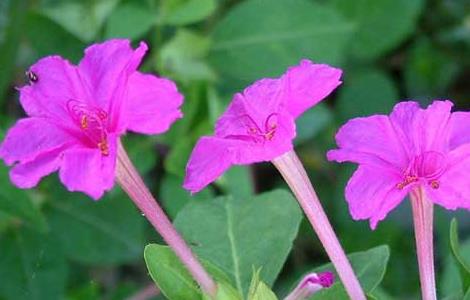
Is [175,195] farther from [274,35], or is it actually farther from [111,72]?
[111,72]

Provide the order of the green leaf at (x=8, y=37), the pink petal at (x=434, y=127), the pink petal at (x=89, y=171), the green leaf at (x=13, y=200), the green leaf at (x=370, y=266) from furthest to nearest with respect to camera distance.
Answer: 1. the green leaf at (x=8, y=37)
2. the green leaf at (x=13, y=200)
3. the green leaf at (x=370, y=266)
4. the pink petal at (x=434, y=127)
5. the pink petal at (x=89, y=171)

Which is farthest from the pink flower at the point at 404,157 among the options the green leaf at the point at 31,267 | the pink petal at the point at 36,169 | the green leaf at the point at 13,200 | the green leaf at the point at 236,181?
the green leaf at the point at 31,267

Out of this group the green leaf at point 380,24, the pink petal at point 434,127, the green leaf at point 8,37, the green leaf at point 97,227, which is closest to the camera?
the pink petal at point 434,127

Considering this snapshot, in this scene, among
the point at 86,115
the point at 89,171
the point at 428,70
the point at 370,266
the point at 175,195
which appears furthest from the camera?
the point at 428,70

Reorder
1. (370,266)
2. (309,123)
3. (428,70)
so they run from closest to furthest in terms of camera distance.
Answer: (370,266) < (309,123) < (428,70)

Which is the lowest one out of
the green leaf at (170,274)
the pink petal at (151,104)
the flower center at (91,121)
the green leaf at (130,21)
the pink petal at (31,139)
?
the green leaf at (170,274)

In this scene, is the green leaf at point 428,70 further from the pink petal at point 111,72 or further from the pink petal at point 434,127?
the pink petal at point 111,72

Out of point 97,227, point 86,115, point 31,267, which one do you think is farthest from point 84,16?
point 86,115
